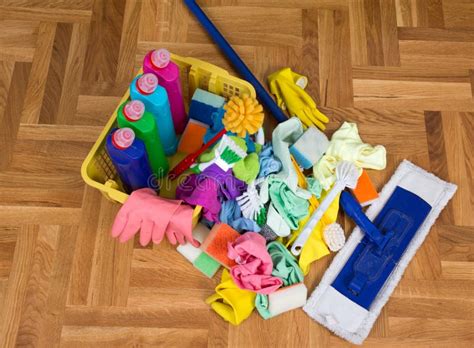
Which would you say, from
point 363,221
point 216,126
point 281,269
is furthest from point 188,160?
point 363,221

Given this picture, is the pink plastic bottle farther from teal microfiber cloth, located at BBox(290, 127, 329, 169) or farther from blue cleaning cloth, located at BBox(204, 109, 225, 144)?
teal microfiber cloth, located at BBox(290, 127, 329, 169)

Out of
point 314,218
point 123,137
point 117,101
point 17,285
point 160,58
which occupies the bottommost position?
point 17,285

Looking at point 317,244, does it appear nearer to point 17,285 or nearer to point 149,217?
point 149,217

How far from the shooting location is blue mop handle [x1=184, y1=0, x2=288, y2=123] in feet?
4.22

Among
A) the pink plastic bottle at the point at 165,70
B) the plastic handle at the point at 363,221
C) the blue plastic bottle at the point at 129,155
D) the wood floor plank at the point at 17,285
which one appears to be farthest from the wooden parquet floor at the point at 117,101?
the pink plastic bottle at the point at 165,70

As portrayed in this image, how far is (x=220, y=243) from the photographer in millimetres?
1138

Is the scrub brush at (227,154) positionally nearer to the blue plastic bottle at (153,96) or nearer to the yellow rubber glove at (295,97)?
the blue plastic bottle at (153,96)

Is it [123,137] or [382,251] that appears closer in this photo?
[123,137]

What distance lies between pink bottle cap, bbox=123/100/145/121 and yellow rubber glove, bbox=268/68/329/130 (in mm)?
467

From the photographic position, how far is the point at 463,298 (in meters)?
1.20

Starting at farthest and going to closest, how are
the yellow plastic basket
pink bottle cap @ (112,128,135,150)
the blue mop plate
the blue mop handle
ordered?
the blue mop handle < the blue mop plate < the yellow plastic basket < pink bottle cap @ (112,128,135,150)

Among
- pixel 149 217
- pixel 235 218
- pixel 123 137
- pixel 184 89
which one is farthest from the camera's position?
pixel 184 89

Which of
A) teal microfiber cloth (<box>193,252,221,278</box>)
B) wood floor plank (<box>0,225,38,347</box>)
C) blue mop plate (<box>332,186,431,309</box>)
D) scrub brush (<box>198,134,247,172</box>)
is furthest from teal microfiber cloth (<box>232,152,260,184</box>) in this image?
wood floor plank (<box>0,225,38,347</box>)

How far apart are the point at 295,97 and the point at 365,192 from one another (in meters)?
0.30
